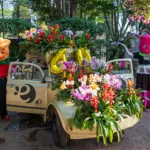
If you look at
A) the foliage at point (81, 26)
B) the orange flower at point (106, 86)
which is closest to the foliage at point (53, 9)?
the foliage at point (81, 26)

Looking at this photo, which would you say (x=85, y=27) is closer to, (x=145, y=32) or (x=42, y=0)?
(x=145, y=32)

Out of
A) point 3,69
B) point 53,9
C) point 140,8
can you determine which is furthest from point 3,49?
point 53,9

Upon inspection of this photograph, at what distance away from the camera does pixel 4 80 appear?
453 centimetres

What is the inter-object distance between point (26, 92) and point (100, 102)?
1.56 m

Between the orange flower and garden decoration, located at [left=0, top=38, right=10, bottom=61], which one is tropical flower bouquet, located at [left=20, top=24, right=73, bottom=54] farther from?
the orange flower

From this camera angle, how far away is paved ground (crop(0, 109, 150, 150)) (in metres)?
3.48

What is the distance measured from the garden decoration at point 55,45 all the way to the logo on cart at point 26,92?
0.48 metres

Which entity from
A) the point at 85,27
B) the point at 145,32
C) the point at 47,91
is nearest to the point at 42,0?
the point at 85,27

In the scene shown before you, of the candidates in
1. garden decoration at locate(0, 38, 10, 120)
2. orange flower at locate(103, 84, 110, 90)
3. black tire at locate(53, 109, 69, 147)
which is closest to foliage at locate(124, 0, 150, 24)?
garden decoration at locate(0, 38, 10, 120)

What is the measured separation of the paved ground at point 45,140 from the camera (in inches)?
137

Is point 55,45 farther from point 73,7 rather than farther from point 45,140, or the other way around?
point 73,7

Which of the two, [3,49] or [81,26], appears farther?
[81,26]

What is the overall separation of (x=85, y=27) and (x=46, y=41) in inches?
117

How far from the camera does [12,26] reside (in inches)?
272
